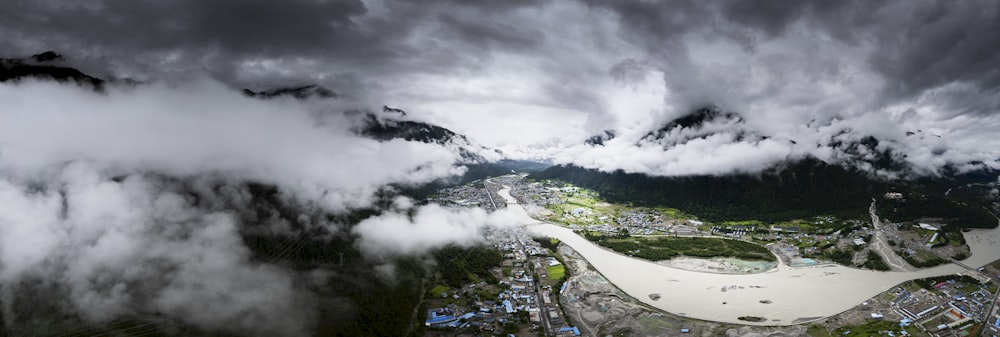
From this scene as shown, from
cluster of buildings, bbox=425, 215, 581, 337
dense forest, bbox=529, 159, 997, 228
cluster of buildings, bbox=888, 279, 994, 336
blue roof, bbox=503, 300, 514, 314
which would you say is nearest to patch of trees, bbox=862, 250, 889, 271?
cluster of buildings, bbox=888, 279, 994, 336

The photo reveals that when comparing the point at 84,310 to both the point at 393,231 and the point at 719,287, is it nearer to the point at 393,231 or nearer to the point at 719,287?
the point at 393,231

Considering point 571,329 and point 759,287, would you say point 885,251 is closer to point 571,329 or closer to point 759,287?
point 759,287

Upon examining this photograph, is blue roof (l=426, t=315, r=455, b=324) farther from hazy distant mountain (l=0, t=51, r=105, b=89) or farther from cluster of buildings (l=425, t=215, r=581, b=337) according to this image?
hazy distant mountain (l=0, t=51, r=105, b=89)

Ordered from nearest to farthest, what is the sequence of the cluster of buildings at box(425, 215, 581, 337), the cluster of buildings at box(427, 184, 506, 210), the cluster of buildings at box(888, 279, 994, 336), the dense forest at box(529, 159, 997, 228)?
1. the cluster of buildings at box(888, 279, 994, 336)
2. the cluster of buildings at box(425, 215, 581, 337)
3. the dense forest at box(529, 159, 997, 228)
4. the cluster of buildings at box(427, 184, 506, 210)

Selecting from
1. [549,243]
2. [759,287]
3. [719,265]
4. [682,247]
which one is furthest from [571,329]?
[682,247]

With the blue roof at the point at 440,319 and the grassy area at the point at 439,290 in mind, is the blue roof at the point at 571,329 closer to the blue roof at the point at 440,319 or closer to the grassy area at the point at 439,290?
the blue roof at the point at 440,319

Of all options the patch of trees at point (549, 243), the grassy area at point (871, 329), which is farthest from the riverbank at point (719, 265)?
the patch of trees at point (549, 243)

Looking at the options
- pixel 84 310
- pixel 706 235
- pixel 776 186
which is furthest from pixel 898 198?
pixel 84 310
